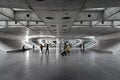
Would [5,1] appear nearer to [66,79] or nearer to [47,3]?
[47,3]

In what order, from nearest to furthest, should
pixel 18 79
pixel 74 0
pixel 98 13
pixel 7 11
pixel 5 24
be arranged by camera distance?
pixel 18 79, pixel 74 0, pixel 7 11, pixel 98 13, pixel 5 24

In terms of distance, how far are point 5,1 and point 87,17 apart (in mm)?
7648

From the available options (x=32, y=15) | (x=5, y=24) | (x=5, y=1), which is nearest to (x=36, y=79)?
(x=5, y=1)

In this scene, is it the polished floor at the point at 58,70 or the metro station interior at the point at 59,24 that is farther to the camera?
the metro station interior at the point at 59,24

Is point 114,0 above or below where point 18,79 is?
above

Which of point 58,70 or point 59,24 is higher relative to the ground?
point 59,24

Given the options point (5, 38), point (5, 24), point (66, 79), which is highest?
point (5, 24)

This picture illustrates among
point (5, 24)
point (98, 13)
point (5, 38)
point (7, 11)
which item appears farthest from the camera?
point (5, 38)

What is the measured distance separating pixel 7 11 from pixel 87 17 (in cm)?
754

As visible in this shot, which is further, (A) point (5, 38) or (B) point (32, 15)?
Result: (A) point (5, 38)

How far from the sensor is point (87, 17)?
37.0 feet

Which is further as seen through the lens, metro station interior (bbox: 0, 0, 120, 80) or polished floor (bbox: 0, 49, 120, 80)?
metro station interior (bbox: 0, 0, 120, 80)

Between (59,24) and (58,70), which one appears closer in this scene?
(58,70)

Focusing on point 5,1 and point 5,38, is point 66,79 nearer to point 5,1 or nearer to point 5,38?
point 5,1
